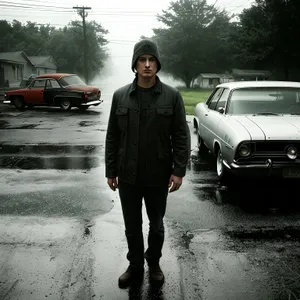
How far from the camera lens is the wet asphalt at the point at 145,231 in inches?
114

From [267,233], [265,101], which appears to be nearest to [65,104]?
[265,101]

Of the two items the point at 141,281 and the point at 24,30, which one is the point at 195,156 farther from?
the point at 24,30

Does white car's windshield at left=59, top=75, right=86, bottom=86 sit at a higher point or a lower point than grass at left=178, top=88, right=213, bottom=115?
higher

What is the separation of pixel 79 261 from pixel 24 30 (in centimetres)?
10233

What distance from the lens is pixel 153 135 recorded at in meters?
2.74

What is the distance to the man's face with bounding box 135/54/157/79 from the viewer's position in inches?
105

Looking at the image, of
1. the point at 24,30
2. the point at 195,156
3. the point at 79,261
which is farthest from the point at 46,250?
the point at 24,30

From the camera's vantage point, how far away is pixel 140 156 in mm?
2775

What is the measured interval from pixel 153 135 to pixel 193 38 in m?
57.7

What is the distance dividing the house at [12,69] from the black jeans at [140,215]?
154 ft

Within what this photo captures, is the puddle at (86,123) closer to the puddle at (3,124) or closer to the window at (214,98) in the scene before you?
the puddle at (3,124)

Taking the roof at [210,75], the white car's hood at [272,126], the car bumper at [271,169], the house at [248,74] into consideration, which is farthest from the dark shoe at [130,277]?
the house at [248,74]

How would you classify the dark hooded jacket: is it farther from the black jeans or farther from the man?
the black jeans

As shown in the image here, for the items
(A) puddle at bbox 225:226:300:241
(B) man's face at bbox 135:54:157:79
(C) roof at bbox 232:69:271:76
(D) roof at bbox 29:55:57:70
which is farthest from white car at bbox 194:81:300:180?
(D) roof at bbox 29:55:57:70
